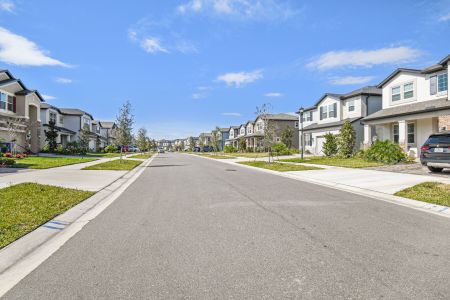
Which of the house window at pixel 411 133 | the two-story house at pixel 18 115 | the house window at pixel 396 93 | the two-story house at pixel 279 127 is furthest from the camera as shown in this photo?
the two-story house at pixel 279 127

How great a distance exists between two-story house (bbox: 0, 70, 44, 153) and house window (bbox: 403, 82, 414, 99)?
119 ft

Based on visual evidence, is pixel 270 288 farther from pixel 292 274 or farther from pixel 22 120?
pixel 22 120

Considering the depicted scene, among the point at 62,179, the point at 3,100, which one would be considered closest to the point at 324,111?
the point at 62,179

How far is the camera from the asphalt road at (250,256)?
3.05 m

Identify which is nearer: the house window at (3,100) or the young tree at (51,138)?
the house window at (3,100)

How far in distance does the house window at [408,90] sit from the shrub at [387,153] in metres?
7.02

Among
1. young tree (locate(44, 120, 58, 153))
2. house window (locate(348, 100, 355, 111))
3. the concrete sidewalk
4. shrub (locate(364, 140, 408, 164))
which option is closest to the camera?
the concrete sidewalk

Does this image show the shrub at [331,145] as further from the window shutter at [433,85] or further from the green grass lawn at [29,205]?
the green grass lawn at [29,205]

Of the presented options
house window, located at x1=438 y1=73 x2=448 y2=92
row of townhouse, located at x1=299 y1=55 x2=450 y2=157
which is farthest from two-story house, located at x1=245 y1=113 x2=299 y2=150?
house window, located at x1=438 y1=73 x2=448 y2=92

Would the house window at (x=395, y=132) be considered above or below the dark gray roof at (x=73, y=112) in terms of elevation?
below

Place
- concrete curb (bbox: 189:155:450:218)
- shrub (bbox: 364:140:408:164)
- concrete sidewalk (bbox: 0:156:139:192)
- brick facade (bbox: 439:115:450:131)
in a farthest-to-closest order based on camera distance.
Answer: shrub (bbox: 364:140:408:164) → brick facade (bbox: 439:115:450:131) → concrete sidewalk (bbox: 0:156:139:192) → concrete curb (bbox: 189:155:450:218)

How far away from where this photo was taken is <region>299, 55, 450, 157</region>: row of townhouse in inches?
795

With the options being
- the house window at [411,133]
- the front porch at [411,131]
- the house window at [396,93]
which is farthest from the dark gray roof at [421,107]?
the house window at [411,133]

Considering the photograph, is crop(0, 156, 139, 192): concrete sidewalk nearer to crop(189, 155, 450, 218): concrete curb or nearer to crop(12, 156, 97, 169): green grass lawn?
crop(12, 156, 97, 169): green grass lawn
